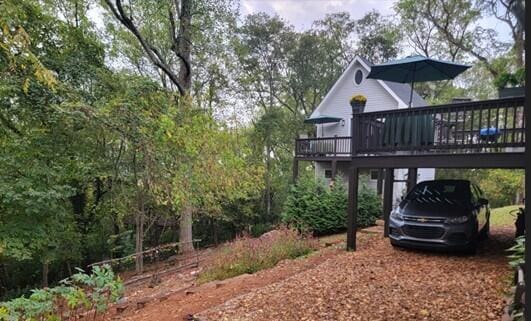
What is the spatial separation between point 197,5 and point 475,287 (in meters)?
12.2

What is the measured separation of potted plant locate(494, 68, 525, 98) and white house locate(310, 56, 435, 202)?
345 inches

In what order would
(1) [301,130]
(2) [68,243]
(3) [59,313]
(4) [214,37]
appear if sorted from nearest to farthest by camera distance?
(3) [59,313]
(2) [68,243]
(4) [214,37]
(1) [301,130]

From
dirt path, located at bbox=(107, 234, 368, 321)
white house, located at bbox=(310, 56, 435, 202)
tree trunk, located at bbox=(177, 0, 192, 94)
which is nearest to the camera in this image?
dirt path, located at bbox=(107, 234, 368, 321)

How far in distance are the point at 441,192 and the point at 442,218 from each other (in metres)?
1.19

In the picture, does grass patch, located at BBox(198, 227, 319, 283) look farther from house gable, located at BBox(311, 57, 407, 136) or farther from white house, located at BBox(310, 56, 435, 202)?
house gable, located at BBox(311, 57, 407, 136)

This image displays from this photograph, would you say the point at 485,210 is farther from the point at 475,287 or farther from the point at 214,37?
the point at 214,37

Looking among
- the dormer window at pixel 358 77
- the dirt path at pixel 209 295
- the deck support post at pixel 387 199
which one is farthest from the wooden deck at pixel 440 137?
the dormer window at pixel 358 77

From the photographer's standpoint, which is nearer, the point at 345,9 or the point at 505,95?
the point at 505,95

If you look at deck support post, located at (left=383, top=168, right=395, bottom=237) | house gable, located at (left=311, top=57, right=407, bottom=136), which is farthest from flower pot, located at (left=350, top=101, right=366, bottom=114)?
house gable, located at (left=311, top=57, right=407, bottom=136)

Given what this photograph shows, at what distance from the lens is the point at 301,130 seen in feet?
73.3

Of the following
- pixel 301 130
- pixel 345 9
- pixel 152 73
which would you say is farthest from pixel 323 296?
pixel 345 9

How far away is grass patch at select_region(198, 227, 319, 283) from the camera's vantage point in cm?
716

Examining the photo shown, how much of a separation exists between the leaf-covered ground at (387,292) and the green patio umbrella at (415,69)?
4.04 metres

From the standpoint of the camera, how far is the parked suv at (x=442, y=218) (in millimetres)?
6246
